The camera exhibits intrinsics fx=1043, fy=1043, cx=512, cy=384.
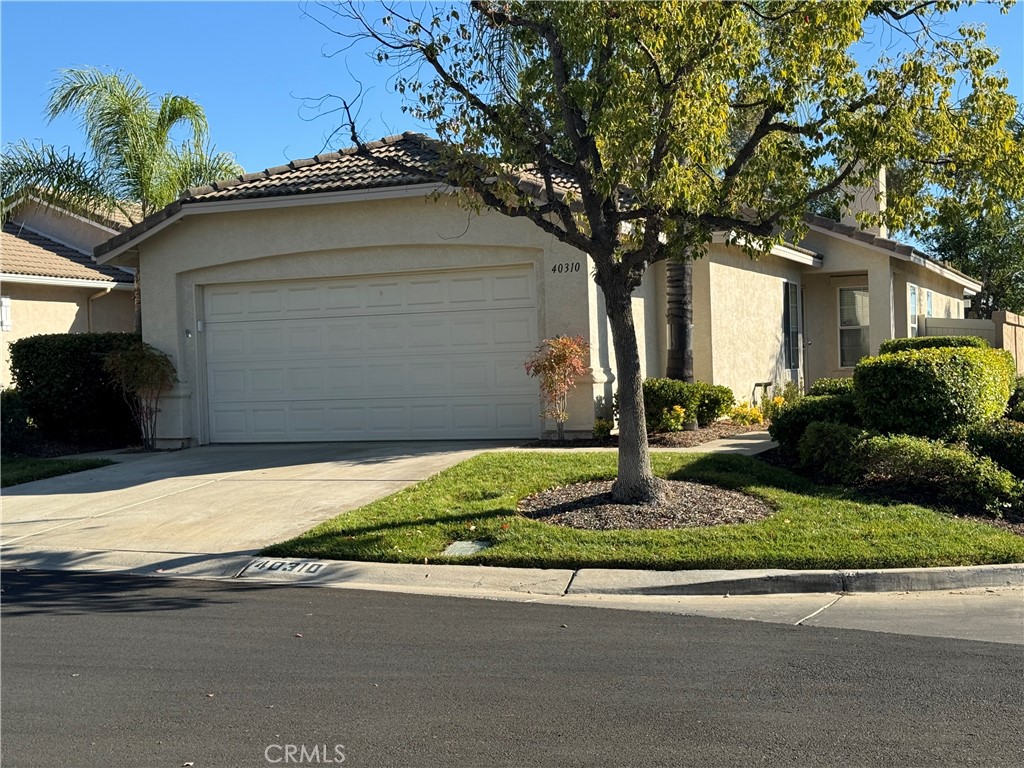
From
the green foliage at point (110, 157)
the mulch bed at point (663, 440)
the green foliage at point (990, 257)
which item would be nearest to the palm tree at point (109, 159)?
the green foliage at point (110, 157)

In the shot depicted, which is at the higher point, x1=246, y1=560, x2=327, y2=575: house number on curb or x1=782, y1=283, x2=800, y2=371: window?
x1=782, y1=283, x2=800, y2=371: window

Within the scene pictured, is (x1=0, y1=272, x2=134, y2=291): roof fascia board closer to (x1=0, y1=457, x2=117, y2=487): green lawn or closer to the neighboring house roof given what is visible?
the neighboring house roof

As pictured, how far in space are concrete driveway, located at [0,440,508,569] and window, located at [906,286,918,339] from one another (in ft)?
39.1

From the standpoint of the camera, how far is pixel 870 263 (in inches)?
813

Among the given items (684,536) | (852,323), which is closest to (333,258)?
(684,536)

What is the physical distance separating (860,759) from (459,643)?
2.66 m

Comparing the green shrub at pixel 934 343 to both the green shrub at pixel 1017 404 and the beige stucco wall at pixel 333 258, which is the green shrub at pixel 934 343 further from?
the beige stucco wall at pixel 333 258

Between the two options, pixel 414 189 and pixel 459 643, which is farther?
pixel 414 189

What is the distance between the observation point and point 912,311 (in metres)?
22.7

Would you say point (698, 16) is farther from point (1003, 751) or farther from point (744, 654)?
point (1003, 751)

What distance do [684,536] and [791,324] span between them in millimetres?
13635

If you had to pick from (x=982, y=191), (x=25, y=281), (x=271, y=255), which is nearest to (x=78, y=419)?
(x=271, y=255)

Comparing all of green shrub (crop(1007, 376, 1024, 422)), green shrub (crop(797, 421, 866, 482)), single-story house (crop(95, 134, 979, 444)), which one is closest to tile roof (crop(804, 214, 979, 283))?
single-story house (crop(95, 134, 979, 444))

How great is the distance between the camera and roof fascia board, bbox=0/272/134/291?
20.6 metres
